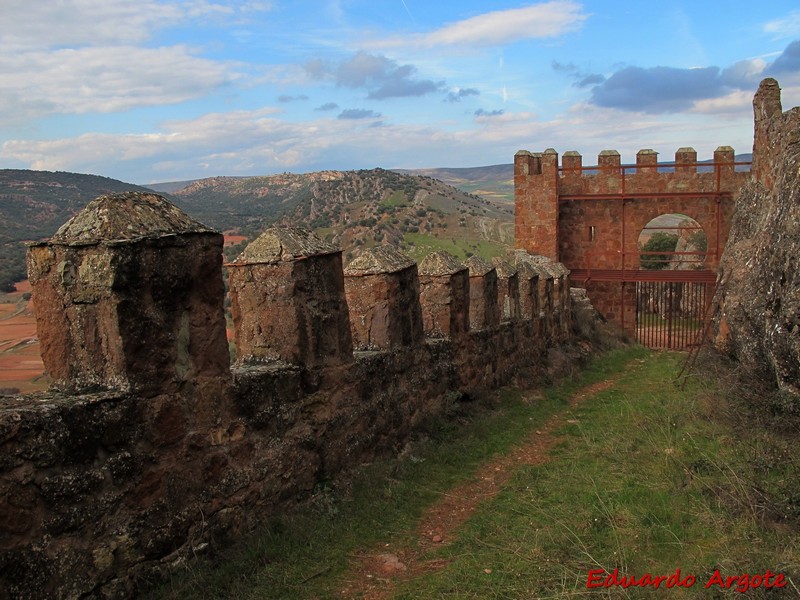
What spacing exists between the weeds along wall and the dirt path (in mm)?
784

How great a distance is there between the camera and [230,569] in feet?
12.8

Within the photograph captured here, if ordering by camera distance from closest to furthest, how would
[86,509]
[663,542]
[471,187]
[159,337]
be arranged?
1. [86,509]
2. [159,337]
3. [663,542]
4. [471,187]

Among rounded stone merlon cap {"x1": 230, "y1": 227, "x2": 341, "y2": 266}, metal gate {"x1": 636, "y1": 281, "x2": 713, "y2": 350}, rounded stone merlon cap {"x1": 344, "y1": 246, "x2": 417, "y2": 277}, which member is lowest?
metal gate {"x1": 636, "y1": 281, "x2": 713, "y2": 350}

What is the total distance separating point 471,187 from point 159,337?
13877cm

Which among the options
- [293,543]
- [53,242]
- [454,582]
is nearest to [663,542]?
[454,582]

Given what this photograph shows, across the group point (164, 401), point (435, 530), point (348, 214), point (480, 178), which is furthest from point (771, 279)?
point (480, 178)

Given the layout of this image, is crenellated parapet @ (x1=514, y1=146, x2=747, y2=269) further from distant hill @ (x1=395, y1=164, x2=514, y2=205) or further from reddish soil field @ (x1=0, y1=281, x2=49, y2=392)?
distant hill @ (x1=395, y1=164, x2=514, y2=205)

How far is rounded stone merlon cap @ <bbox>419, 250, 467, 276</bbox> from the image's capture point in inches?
322

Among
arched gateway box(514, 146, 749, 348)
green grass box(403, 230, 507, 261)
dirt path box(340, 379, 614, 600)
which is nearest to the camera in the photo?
dirt path box(340, 379, 614, 600)

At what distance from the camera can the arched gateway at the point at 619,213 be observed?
2231cm

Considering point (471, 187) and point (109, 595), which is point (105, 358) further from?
point (471, 187)

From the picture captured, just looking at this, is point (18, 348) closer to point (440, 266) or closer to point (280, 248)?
point (440, 266)

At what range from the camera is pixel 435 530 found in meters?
4.94

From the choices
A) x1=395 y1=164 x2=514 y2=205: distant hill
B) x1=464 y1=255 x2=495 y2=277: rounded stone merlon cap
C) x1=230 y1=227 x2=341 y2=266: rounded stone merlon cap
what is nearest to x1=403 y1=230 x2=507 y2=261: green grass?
x1=464 y1=255 x2=495 y2=277: rounded stone merlon cap
